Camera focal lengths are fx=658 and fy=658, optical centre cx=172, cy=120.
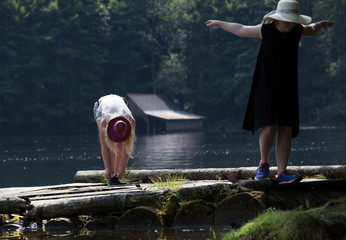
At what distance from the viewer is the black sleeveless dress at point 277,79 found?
698 centimetres

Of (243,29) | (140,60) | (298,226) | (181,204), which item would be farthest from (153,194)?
(140,60)

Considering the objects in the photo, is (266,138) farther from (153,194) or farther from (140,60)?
(140,60)

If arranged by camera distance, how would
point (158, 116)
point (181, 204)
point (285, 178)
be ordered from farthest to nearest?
1. point (158, 116)
2. point (181, 204)
3. point (285, 178)

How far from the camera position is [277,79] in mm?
6992

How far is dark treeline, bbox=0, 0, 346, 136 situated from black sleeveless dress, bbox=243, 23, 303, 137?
54.3 m

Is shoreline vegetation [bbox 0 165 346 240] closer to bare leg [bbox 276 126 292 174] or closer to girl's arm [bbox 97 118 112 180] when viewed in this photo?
bare leg [bbox 276 126 292 174]

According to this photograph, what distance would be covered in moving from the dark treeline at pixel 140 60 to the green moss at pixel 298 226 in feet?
183

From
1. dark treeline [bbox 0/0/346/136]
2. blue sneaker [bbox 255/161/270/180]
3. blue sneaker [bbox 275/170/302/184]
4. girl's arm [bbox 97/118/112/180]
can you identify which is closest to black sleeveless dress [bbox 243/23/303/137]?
blue sneaker [bbox 255/161/270/180]

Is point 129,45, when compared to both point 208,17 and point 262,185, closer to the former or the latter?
point 208,17

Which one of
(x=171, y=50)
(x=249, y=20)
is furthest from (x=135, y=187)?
(x=171, y=50)

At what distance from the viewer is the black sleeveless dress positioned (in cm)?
698

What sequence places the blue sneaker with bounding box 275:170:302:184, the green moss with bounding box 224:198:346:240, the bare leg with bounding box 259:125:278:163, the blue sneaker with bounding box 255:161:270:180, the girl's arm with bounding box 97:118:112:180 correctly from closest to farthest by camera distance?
the green moss with bounding box 224:198:346:240 < the blue sneaker with bounding box 275:170:302:184 < the bare leg with bounding box 259:125:278:163 < the blue sneaker with bounding box 255:161:270:180 < the girl's arm with bounding box 97:118:112:180

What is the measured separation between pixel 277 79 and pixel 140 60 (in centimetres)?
6477

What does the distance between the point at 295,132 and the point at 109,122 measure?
268 centimetres
